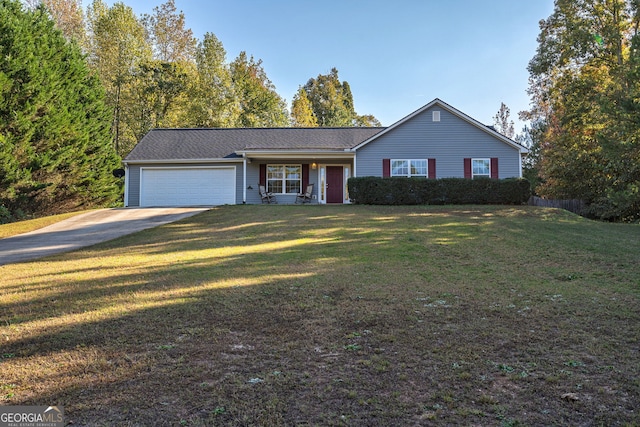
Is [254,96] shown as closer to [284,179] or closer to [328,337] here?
[284,179]

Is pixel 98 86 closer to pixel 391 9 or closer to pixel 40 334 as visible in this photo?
pixel 391 9

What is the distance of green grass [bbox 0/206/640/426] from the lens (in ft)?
8.11

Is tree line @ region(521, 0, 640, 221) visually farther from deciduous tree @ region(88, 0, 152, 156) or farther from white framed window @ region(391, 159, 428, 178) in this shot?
deciduous tree @ region(88, 0, 152, 156)

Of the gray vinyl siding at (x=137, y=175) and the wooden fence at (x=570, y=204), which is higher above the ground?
the gray vinyl siding at (x=137, y=175)

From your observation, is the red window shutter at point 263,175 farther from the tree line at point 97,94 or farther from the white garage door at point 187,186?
the tree line at point 97,94

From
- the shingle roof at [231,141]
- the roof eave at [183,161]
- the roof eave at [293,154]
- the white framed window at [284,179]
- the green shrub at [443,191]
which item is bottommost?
the green shrub at [443,191]

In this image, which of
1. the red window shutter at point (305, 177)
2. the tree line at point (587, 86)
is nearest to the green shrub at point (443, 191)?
the red window shutter at point (305, 177)

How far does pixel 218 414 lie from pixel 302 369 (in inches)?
30.6

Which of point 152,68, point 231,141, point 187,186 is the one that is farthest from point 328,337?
point 152,68

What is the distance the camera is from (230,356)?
321 centimetres

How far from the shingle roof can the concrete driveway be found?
4.03m

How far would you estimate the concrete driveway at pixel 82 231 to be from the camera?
9.09 meters

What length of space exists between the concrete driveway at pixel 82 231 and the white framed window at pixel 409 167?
8.70 m

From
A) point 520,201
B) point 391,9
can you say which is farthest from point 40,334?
point 520,201
